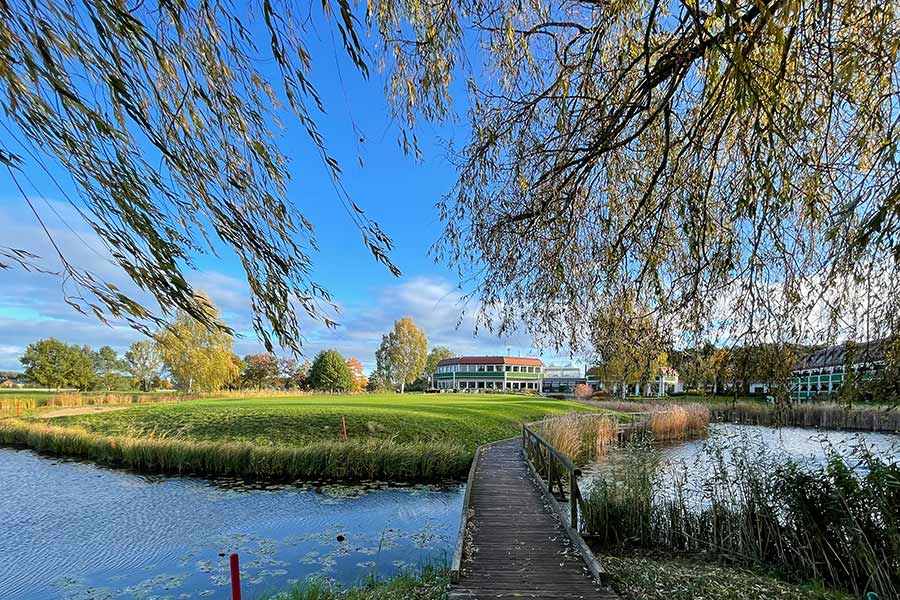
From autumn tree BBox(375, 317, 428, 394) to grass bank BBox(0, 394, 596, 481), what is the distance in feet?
143

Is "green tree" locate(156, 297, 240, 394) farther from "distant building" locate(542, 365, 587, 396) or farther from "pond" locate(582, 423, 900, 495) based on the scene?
"distant building" locate(542, 365, 587, 396)

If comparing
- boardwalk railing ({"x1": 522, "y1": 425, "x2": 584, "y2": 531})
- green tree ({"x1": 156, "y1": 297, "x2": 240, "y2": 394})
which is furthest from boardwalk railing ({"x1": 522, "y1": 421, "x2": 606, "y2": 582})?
green tree ({"x1": 156, "y1": 297, "x2": 240, "y2": 394})

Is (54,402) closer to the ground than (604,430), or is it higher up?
closer to the ground

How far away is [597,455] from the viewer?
50.0 ft

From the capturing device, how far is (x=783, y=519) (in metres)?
6.47

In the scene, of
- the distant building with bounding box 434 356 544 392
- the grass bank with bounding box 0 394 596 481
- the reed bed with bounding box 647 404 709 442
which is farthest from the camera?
the distant building with bounding box 434 356 544 392

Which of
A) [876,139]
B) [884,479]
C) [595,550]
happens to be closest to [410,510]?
[595,550]

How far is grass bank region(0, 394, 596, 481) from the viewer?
42.3 feet

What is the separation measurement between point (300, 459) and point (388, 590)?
8.26m

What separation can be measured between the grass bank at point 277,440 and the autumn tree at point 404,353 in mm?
43516

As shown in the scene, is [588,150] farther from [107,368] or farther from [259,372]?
[107,368]

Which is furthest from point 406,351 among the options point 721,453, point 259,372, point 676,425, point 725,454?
Result: point 721,453

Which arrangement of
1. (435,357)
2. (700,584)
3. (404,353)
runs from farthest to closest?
(435,357) → (404,353) → (700,584)

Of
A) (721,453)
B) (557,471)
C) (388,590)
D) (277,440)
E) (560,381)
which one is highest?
(721,453)
